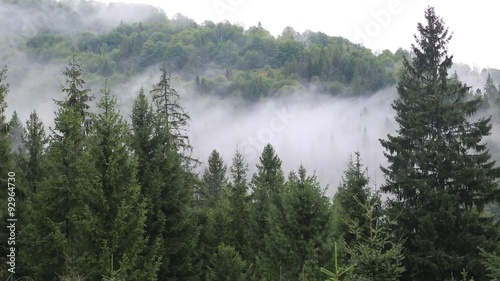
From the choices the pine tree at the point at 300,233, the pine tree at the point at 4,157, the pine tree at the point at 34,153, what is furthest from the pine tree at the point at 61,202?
the pine tree at the point at 300,233

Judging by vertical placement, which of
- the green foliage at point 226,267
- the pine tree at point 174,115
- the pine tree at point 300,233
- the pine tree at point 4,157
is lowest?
the green foliage at point 226,267

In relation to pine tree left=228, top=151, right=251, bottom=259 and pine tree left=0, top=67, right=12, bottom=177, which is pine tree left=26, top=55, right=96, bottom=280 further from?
pine tree left=228, top=151, right=251, bottom=259

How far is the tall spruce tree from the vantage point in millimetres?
21188

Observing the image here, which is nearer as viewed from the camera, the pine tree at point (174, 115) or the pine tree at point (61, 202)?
the pine tree at point (61, 202)

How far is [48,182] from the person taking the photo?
17.4 metres

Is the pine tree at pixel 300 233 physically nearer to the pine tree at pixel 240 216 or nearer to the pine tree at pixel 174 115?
the pine tree at pixel 174 115

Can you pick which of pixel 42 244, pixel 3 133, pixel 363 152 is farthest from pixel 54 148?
pixel 363 152

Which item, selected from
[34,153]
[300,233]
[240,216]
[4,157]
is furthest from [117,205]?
[240,216]

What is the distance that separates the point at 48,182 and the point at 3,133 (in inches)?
127

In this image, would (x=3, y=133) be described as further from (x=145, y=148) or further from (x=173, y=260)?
(x=173, y=260)

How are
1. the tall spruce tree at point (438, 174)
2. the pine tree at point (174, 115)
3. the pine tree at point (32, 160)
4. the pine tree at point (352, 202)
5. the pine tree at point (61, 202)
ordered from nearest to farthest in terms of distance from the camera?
the pine tree at point (61, 202)
the pine tree at point (32, 160)
the tall spruce tree at point (438, 174)
the pine tree at point (352, 202)
the pine tree at point (174, 115)

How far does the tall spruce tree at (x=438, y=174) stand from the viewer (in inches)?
834

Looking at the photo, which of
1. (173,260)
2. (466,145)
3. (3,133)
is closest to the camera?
(3,133)

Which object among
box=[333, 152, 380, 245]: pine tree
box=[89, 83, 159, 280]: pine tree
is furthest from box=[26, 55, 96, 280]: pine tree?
box=[333, 152, 380, 245]: pine tree
